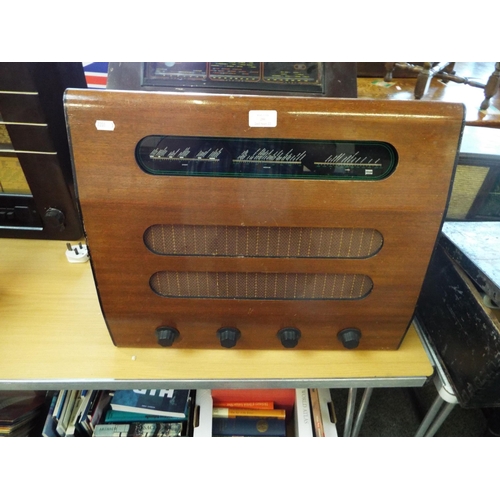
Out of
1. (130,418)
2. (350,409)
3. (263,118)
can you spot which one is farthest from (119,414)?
(263,118)

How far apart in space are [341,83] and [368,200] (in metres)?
0.26

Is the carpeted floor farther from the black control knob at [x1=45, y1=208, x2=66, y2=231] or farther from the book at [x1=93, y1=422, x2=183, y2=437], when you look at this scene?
the black control knob at [x1=45, y1=208, x2=66, y2=231]

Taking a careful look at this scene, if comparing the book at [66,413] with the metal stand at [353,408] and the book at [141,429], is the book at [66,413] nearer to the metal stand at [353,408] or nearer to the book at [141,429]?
the book at [141,429]

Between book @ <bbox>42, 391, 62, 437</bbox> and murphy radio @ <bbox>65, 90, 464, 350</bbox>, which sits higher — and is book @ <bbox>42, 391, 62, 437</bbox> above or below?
below

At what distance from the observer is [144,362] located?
70 centimetres

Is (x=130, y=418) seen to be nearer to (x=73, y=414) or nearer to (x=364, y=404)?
(x=73, y=414)

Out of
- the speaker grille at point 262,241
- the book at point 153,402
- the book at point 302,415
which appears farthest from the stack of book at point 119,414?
the speaker grille at point 262,241

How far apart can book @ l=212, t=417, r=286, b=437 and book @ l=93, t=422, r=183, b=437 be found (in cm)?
9

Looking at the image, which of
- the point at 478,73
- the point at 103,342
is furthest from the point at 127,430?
the point at 478,73

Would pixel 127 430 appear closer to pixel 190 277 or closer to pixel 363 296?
pixel 190 277

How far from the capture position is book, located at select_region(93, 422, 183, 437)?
0.90 metres

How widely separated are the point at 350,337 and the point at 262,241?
0.80 ft

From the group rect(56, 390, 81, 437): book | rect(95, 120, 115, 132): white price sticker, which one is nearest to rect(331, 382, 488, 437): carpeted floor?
rect(56, 390, 81, 437): book

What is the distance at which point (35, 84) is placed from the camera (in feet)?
2.19
